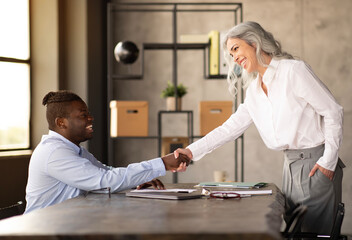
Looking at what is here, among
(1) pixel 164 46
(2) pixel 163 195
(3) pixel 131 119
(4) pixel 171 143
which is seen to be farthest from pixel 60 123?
(1) pixel 164 46

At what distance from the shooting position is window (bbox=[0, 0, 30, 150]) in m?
4.47

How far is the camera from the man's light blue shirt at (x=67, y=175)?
2570 mm

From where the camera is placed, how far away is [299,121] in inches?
109

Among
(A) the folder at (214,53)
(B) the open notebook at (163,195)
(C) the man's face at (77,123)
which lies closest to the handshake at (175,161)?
(B) the open notebook at (163,195)

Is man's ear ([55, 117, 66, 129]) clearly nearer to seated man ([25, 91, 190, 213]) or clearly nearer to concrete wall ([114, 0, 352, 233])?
seated man ([25, 91, 190, 213])

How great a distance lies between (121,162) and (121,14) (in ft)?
5.39

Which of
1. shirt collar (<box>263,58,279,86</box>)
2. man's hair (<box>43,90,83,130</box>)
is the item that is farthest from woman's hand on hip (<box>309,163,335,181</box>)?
man's hair (<box>43,90,83,130</box>)

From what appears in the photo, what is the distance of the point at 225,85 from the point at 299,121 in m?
3.26

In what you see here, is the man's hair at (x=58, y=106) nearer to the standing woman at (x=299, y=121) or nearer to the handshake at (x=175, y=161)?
the handshake at (x=175, y=161)

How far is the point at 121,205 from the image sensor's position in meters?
2.18

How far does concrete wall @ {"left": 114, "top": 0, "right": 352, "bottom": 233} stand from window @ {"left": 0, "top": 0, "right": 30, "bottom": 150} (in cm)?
140

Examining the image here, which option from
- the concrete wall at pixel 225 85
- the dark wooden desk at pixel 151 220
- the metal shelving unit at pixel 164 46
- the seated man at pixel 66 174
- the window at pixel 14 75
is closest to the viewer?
the dark wooden desk at pixel 151 220

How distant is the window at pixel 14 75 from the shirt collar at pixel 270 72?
243 centimetres

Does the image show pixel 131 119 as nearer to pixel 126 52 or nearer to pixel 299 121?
pixel 126 52
